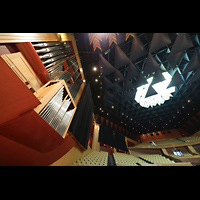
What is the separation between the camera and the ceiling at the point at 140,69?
17.0 feet

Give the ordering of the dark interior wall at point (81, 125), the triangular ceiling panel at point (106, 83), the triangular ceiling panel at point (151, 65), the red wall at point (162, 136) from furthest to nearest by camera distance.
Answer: the red wall at point (162, 136)
the triangular ceiling panel at point (106, 83)
the triangular ceiling panel at point (151, 65)
the dark interior wall at point (81, 125)

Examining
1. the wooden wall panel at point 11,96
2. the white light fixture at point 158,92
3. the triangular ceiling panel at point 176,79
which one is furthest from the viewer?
the white light fixture at point 158,92

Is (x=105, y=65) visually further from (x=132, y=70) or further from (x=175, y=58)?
(x=175, y=58)

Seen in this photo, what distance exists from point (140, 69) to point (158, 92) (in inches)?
154

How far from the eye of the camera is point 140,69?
23.1 ft

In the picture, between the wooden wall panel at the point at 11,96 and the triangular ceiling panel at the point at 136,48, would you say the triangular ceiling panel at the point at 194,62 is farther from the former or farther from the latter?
the wooden wall panel at the point at 11,96

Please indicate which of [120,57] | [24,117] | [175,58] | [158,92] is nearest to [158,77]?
[175,58]

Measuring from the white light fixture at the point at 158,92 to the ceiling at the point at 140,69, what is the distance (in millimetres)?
563

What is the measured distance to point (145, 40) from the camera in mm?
5367

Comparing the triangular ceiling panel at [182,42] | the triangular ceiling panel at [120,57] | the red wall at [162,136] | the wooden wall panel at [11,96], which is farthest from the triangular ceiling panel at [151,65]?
the red wall at [162,136]
